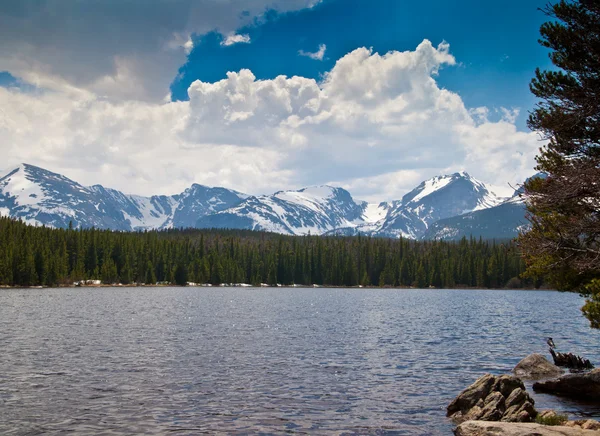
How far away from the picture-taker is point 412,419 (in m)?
25.7

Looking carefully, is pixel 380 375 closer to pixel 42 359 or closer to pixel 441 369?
pixel 441 369

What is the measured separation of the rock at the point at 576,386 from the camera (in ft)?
97.7

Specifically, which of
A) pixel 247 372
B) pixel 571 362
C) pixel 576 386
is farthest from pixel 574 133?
pixel 247 372

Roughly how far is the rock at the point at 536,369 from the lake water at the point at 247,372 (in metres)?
1.23

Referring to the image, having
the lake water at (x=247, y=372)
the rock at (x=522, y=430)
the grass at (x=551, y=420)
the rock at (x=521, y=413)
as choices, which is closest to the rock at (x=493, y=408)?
the rock at (x=521, y=413)

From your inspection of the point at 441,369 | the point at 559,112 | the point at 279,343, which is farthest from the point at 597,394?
the point at 279,343

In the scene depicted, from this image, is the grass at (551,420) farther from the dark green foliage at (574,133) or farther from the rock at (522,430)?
the dark green foliage at (574,133)

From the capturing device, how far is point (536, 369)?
3638 centimetres

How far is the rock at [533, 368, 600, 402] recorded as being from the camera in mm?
29781

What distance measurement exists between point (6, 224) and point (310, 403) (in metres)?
175

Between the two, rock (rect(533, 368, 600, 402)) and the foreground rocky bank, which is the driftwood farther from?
the foreground rocky bank

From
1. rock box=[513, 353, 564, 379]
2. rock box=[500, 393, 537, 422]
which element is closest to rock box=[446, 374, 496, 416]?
rock box=[500, 393, 537, 422]

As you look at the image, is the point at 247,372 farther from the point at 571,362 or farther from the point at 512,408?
the point at 571,362

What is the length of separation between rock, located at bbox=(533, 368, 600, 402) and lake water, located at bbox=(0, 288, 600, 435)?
1580 millimetres
